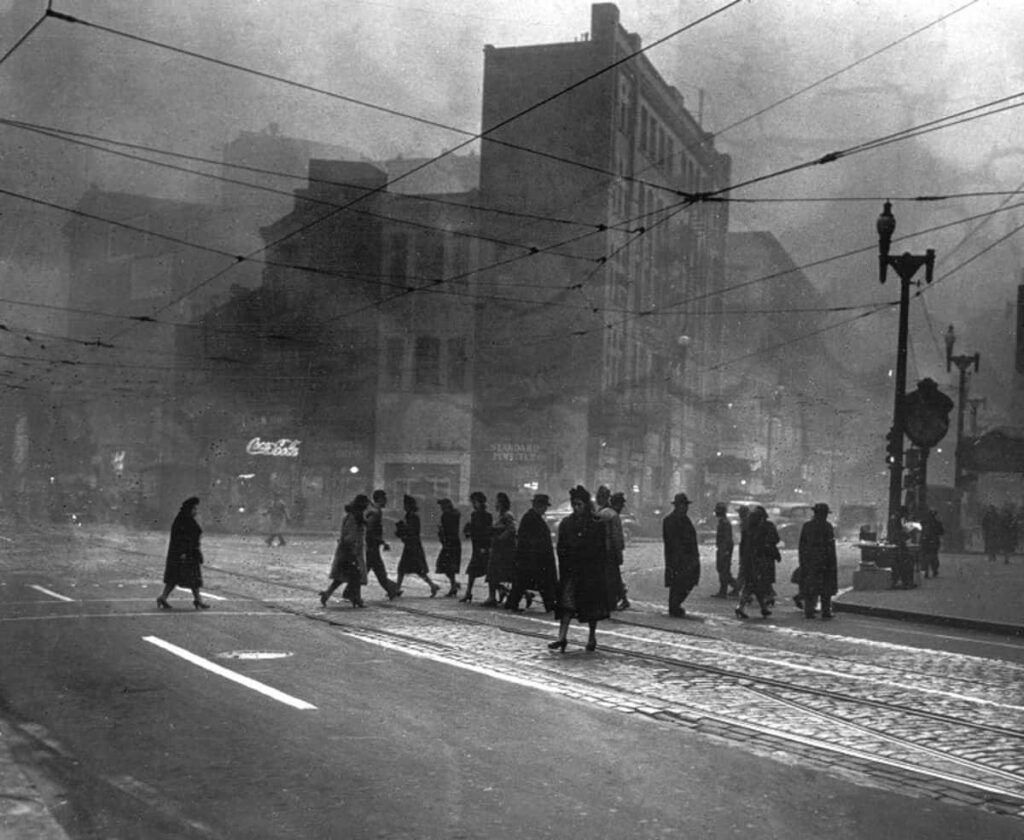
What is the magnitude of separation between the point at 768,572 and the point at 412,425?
3501 centimetres

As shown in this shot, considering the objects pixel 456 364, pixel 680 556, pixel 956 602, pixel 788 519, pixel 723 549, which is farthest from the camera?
pixel 456 364

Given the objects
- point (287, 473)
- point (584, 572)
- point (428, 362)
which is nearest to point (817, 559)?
point (584, 572)

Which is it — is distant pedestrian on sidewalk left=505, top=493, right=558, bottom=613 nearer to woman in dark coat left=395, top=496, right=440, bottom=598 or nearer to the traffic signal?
woman in dark coat left=395, top=496, right=440, bottom=598

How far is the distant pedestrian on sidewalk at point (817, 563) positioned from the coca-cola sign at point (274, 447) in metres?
37.8

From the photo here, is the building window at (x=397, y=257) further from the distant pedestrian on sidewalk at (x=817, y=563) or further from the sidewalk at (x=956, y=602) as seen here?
the distant pedestrian on sidewalk at (x=817, y=563)

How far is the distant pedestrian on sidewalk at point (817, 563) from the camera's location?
15.9 m

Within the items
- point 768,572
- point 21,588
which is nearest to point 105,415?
point 21,588

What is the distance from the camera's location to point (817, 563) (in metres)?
16.0

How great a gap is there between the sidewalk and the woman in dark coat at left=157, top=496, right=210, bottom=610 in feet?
31.9

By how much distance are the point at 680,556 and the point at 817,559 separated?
7.86 ft

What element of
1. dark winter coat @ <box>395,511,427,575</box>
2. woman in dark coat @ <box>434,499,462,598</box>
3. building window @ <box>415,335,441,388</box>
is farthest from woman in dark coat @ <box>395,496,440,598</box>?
building window @ <box>415,335,441,388</box>

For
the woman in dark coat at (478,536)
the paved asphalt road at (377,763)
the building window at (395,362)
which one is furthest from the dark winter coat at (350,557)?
the building window at (395,362)

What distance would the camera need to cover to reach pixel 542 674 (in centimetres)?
956

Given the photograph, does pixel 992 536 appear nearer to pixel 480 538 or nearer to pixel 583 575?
pixel 480 538
